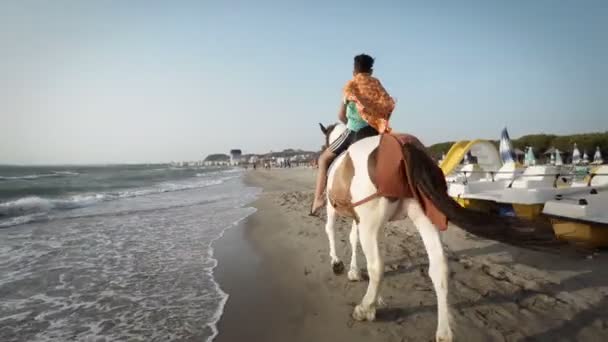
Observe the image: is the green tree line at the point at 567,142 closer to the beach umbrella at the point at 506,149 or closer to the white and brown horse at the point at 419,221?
the beach umbrella at the point at 506,149

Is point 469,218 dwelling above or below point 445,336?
above

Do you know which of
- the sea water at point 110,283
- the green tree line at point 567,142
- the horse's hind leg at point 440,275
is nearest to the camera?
the horse's hind leg at point 440,275

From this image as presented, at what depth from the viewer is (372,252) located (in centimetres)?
318

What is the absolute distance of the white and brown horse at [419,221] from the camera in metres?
2.77

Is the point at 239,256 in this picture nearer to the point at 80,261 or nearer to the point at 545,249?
the point at 80,261

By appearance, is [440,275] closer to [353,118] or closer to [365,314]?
[365,314]

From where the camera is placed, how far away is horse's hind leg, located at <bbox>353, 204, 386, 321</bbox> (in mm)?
3109

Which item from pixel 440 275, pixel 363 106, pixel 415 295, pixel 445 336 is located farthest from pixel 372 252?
pixel 363 106

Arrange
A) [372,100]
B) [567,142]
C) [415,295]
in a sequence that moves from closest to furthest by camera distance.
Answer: [372,100] < [415,295] < [567,142]

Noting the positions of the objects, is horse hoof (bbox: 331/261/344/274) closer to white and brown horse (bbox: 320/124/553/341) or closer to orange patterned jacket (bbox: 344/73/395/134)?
white and brown horse (bbox: 320/124/553/341)

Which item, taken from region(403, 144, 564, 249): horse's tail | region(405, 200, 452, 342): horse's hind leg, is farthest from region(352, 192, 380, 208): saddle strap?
region(405, 200, 452, 342): horse's hind leg

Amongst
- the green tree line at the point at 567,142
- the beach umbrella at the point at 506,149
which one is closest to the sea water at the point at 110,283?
the beach umbrella at the point at 506,149

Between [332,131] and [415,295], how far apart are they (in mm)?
2307

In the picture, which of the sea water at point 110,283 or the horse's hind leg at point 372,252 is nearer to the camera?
the horse's hind leg at point 372,252
